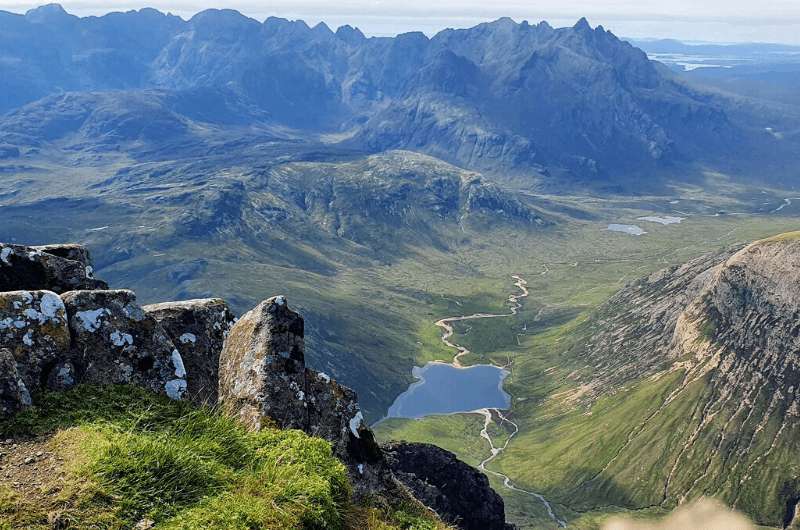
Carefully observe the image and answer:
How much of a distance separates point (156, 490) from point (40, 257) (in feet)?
54.2

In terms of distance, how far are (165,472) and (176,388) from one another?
23.6 feet

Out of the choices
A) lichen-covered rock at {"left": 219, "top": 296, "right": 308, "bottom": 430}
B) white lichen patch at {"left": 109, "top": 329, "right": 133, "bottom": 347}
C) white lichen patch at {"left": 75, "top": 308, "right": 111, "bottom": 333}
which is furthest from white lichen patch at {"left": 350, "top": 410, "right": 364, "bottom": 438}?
white lichen patch at {"left": 75, "top": 308, "right": 111, "bottom": 333}

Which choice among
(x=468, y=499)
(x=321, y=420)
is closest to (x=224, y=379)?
(x=321, y=420)

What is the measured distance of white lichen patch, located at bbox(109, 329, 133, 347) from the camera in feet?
79.1

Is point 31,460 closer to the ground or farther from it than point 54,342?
closer to the ground

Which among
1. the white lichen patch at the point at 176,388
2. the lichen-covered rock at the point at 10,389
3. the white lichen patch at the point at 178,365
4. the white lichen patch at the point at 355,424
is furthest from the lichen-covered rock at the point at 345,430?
the lichen-covered rock at the point at 10,389

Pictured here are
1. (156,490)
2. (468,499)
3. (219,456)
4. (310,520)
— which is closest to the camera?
(156,490)

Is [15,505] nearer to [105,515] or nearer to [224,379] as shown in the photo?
[105,515]

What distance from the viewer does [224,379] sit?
27438 mm

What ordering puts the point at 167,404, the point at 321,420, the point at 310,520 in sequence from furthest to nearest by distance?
the point at 321,420 → the point at 167,404 → the point at 310,520

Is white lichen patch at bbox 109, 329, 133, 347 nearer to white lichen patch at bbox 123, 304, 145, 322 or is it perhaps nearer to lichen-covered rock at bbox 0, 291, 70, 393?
white lichen patch at bbox 123, 304, 145, 322

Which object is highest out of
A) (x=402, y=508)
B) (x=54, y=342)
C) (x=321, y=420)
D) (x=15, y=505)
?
(x=54, y=342)

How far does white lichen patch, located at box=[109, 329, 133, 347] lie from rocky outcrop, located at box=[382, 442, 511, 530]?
5012 cm

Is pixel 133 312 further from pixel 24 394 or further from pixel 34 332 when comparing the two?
pixel 24 394
